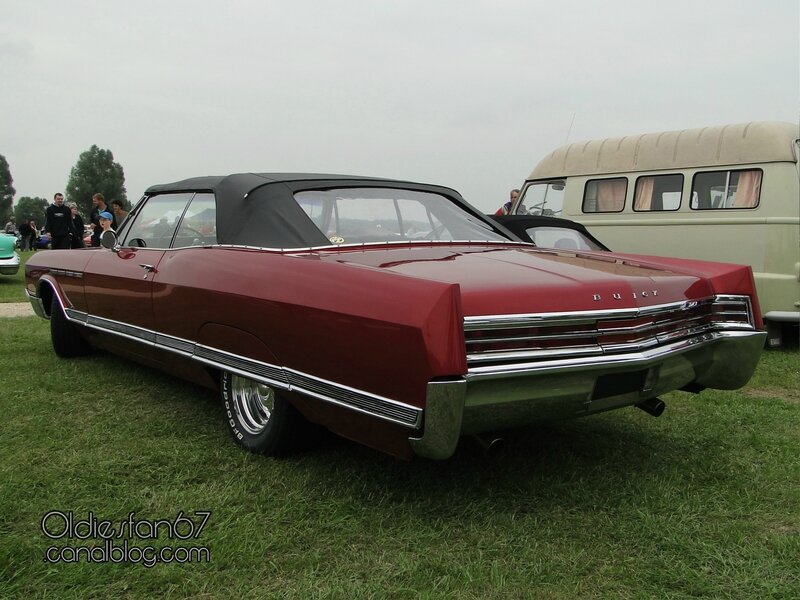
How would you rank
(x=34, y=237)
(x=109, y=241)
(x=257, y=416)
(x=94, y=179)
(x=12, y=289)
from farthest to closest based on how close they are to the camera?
(x=94, y=179), (x=34, y=237), (x=12, y=289), (x=109, y=241), (x=257, y=416)

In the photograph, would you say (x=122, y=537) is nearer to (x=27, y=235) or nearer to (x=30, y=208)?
(x=27, y=235)

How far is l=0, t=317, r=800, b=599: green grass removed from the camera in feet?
7.21

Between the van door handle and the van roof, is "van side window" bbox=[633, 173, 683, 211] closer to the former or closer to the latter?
the van roof

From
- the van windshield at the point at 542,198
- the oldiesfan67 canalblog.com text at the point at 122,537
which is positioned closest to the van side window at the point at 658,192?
the van windshield at the point at 542,198

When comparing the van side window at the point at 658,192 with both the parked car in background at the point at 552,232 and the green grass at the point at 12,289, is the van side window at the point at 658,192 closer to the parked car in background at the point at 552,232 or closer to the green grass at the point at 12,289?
the parked car in background at the point at 552,232

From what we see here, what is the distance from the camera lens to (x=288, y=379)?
2.71 m

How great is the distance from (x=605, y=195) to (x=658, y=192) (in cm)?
68

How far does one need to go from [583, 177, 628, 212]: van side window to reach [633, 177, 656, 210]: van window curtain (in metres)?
0.16

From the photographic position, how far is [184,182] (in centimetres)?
414

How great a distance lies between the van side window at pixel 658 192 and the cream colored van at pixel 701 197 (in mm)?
10

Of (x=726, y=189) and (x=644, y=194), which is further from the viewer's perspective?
(x=644, y=194)

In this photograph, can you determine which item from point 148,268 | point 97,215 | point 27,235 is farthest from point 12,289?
point 27,235

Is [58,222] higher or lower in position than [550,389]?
higher

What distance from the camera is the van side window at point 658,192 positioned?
718 centimetres
